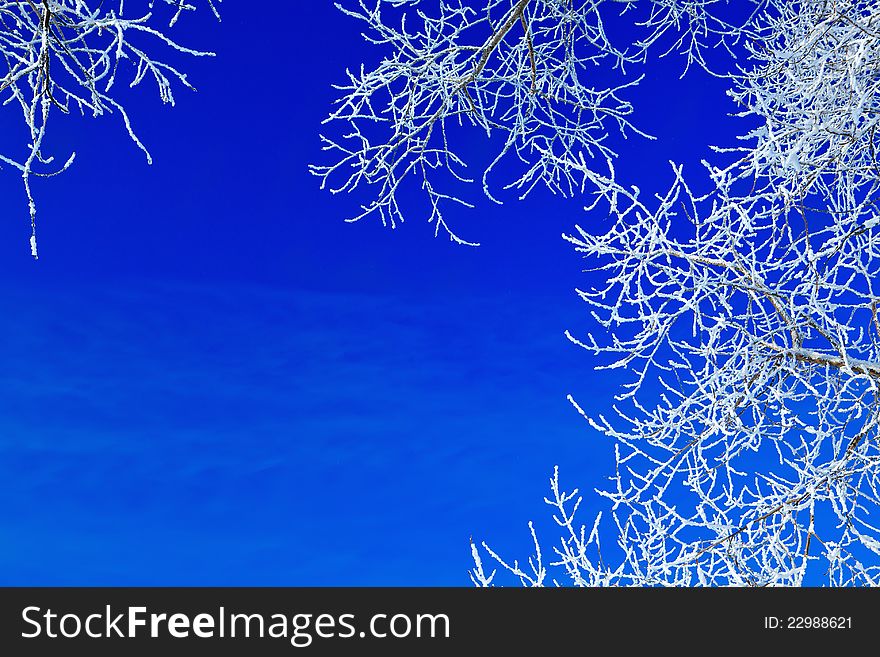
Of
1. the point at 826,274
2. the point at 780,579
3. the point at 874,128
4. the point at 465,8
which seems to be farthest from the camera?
the point at 465,8

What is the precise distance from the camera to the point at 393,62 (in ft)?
14.3

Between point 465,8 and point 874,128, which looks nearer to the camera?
point 874,128
